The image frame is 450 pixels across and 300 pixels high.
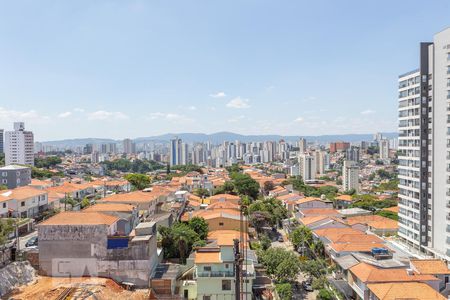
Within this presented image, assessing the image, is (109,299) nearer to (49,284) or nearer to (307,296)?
(49,284)

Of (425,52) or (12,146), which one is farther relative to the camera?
(12,146)

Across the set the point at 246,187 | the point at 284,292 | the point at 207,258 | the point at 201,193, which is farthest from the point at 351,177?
the point at 207,258

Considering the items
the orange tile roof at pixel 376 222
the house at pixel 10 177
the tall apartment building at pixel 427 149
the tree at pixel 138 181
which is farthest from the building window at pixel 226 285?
the tree at pixel 138 181

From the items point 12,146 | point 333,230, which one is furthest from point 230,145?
point 333,230

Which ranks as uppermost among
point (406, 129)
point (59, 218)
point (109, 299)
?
point (406, 129)

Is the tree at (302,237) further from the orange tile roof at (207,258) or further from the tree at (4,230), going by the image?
the tree at (4,230)

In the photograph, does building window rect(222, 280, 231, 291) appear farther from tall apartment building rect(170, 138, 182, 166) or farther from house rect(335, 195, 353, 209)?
tall apartment building rect(170, 138, 182, 166)

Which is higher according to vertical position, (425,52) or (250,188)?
(425,52)

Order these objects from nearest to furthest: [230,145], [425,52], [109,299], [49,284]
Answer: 1. [109,299]
2. [49,284]
3. [425,52]
4. [230,145]
